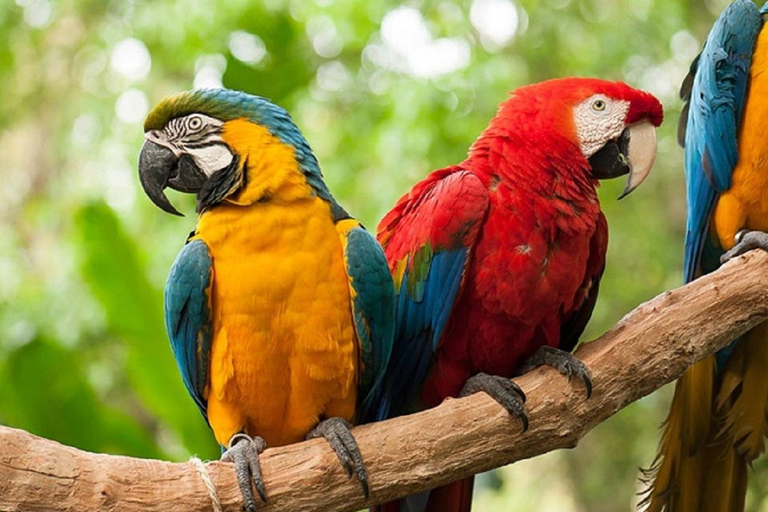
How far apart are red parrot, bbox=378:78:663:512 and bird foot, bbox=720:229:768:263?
41 centimetres

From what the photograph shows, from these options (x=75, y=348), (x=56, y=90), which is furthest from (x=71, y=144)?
(x=75, y=348)

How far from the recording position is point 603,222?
6.70ft

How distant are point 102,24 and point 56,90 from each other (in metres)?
0.78

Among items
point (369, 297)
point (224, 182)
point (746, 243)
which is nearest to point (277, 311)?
point (369, 297)

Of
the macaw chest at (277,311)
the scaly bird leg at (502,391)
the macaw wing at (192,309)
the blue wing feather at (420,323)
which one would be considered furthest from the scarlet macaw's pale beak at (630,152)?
the macaw wing at (192,309)

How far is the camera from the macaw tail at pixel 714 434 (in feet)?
7.37

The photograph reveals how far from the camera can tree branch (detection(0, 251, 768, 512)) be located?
1.60 metres

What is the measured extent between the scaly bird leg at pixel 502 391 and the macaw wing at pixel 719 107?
789 mm

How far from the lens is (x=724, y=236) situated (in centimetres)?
231

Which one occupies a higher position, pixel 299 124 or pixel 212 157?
pixel 299 124

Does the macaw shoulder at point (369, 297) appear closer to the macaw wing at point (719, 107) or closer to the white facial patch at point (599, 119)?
the white facial patch at point (599, 119)

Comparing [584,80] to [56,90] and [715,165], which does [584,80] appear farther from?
[56,90]

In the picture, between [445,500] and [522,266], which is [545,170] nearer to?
[522,266]

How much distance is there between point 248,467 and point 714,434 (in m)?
1.27
